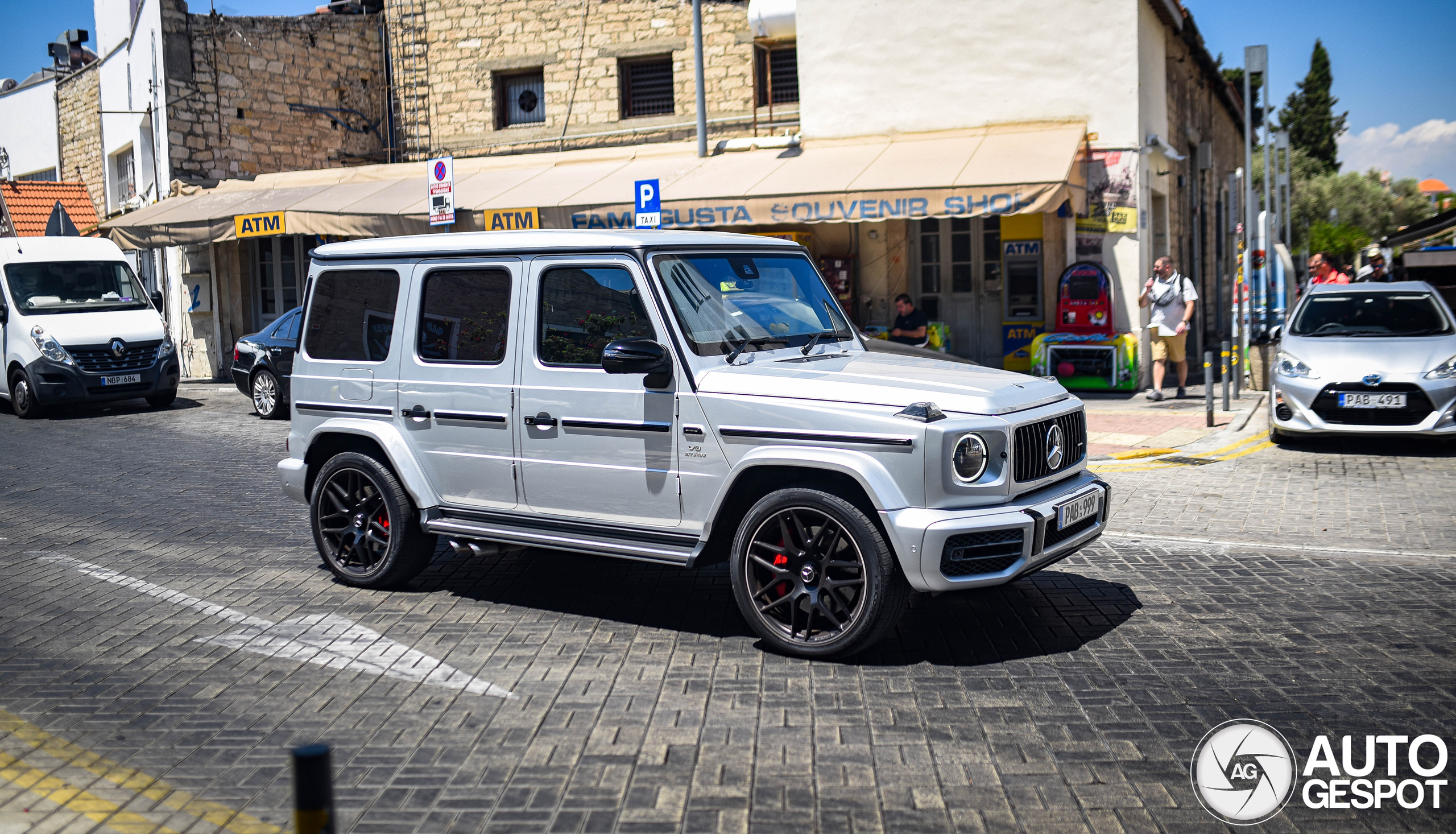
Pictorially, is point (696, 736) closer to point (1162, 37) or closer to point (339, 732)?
point (339, 732)

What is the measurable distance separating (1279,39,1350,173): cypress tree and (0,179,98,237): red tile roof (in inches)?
2986

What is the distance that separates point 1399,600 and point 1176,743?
2687 mm

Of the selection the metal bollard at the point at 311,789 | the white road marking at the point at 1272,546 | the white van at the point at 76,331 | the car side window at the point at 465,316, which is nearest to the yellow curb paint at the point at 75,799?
the metal bollard at the point at 311,789

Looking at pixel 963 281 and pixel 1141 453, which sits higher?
pixel 963 281

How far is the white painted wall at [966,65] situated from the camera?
16781 millimetres

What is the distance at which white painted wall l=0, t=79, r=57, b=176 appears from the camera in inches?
1216

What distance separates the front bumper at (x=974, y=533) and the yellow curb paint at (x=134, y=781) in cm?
256

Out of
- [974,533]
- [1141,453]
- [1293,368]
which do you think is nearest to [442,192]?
[1141,453]

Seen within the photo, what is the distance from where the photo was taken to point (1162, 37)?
18.9 metres

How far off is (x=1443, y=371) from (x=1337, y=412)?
982mm

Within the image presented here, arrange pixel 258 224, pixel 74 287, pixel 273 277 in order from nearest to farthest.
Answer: pixel 74 287
pixel 258 224
pixel 273 277

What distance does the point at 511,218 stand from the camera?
713 inches

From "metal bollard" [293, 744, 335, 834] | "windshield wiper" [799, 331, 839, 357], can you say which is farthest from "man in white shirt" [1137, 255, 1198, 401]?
"metal bollard" [293, 744, 335, 834]

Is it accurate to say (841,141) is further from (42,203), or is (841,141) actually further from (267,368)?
(42,203)
